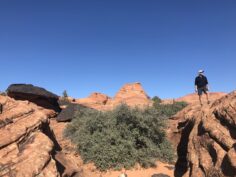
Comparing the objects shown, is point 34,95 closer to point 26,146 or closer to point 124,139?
point 124,139

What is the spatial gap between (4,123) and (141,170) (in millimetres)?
6047

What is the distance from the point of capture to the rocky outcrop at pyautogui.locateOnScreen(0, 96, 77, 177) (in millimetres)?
5035

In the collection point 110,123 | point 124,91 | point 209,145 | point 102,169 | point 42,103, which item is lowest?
point 102,169

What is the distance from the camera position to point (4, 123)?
6125 millimetres

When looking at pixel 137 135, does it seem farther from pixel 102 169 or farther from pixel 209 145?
pixel 209 145

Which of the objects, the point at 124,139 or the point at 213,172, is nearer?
the point at 213,172

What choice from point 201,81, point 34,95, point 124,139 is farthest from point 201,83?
point 34,95

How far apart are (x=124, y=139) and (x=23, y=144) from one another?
6.73 meters

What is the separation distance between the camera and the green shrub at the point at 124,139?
11.0 meters

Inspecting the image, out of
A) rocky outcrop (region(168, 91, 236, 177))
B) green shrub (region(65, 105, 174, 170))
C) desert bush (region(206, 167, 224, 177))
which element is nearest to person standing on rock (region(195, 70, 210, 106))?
green shrub (region(65, 105, 174, 170))

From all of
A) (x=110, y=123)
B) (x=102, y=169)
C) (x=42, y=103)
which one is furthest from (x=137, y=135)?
(x=42, y=103)

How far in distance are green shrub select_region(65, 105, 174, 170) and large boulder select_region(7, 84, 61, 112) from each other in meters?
10.3

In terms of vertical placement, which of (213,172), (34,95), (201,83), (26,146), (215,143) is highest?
(34,95)

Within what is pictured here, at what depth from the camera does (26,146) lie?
555cm
